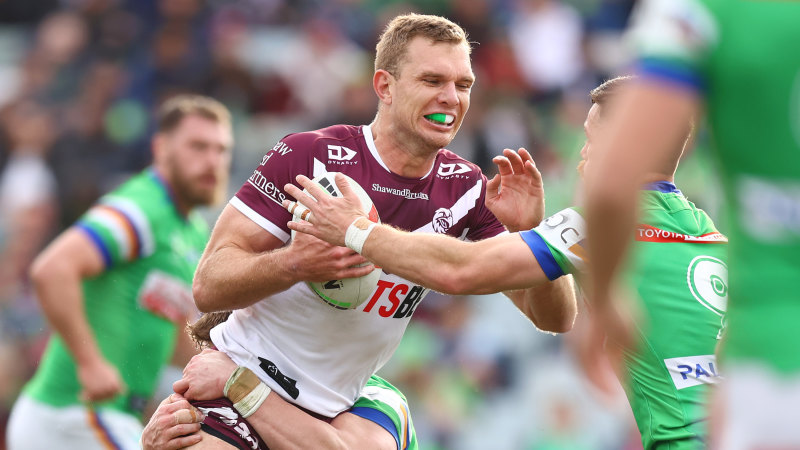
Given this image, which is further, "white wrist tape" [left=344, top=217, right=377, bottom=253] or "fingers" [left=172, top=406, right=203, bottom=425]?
"fingers" [left=172, top=406, right=203, bottom=425]

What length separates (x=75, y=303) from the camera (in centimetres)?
745

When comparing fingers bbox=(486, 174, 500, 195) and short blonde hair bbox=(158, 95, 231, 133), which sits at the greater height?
fingers bbox=(486, 174, 500, 195)

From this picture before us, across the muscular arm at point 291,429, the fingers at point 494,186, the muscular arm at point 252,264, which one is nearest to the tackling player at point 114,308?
the muscular arm at point 291,429

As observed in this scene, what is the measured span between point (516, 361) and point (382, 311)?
23.4ft

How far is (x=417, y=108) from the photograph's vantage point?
5355 mm

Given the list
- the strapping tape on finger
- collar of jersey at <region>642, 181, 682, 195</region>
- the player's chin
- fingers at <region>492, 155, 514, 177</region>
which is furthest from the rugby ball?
collar of jersey at <region>642, 181, 682, 195</region>

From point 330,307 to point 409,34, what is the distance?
150 cm

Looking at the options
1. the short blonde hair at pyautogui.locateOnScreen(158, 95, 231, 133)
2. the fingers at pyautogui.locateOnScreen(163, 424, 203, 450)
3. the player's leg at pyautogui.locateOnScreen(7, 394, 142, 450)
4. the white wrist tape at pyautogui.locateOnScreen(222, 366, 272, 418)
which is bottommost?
the player's leg at pyautogui.locateOnScreen(7, 394, 142, 450)

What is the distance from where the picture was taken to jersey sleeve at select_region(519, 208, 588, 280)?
13.4 ft

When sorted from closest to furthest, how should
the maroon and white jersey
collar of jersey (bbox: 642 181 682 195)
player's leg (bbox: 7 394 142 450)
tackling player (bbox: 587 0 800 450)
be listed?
tackling player (bbox: 587 0 800 450) < collar of jersey (bbox: 642 181 682 195) < the maroon and white jersey < player's leg (bbox: 7 394 142 450)

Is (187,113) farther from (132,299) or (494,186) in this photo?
(494,186)

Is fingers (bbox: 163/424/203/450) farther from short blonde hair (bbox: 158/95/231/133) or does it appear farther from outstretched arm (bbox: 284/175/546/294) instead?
short blonde hair (bbox: 158/95/231/133)

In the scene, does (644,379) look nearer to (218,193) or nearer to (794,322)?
(794,322)

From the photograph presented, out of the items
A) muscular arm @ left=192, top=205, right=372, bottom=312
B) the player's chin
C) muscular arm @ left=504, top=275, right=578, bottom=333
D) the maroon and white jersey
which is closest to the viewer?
muscular arm @ left=192, top=205, right=372, bottom=312
